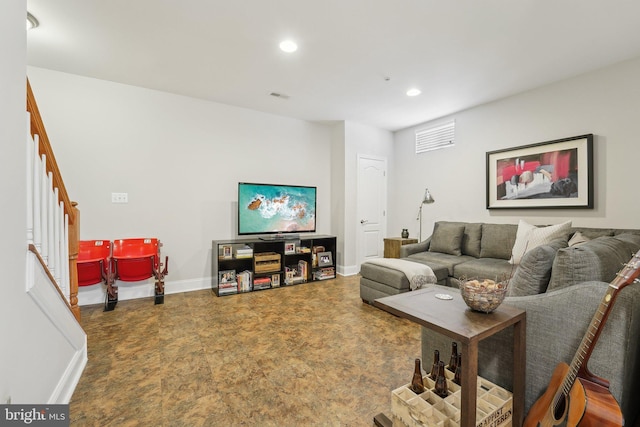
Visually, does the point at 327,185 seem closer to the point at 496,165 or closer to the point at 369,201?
the point at 369,201

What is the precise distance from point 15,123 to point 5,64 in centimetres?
24

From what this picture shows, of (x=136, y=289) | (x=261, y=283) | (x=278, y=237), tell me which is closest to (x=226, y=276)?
(x=261, y=283)

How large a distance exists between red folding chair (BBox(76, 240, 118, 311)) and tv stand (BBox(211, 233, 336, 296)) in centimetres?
115

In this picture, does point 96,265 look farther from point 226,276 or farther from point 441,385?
point 441,385

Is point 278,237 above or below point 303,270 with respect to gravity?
above

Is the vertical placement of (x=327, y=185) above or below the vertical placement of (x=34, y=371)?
above

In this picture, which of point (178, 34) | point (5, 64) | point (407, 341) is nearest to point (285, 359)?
point (407, 341)

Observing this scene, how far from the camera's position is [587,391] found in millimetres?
1066

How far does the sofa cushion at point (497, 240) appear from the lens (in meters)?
3.55

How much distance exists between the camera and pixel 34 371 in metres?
1.35

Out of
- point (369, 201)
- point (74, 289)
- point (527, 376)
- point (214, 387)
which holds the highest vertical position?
point (369, 201)

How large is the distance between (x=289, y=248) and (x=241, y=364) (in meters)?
2.27

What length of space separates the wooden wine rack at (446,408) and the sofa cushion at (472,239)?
2762mm

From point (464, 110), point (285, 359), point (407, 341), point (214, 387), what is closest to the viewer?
point (214, 387)
